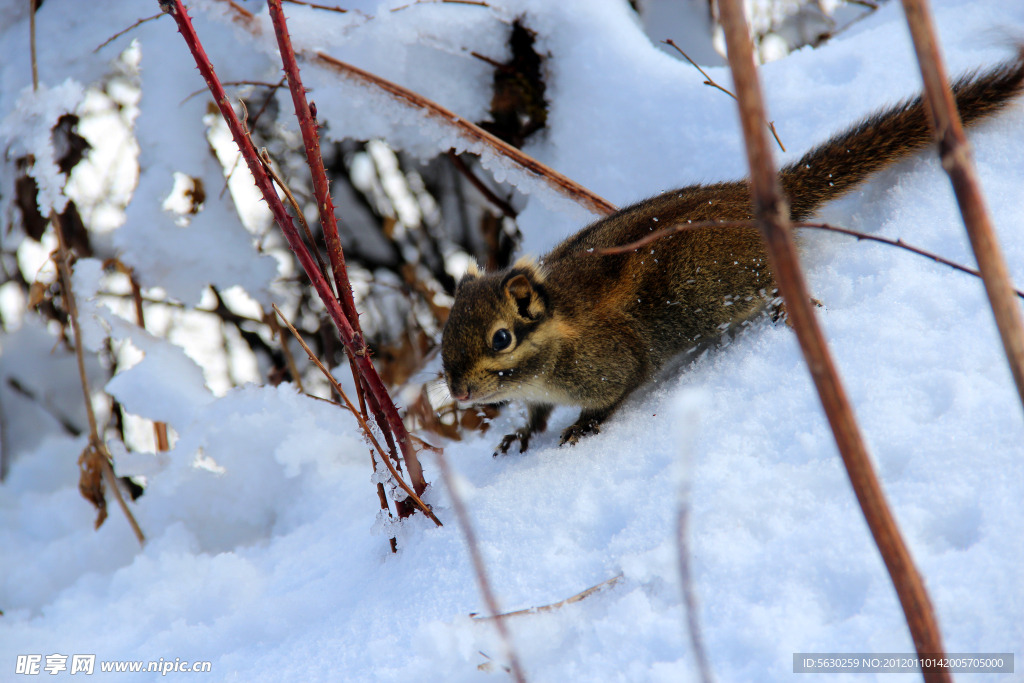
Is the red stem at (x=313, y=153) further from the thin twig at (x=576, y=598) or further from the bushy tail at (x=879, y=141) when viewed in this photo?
the bushy tail at (x=879, y=141)

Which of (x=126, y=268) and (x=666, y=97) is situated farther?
(x=126, y=268)

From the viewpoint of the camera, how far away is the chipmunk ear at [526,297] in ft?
6.54

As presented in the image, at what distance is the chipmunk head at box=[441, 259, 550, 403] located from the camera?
79.0 inches

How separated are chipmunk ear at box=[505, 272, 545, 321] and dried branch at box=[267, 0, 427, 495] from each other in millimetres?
622

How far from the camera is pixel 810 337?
64 cm

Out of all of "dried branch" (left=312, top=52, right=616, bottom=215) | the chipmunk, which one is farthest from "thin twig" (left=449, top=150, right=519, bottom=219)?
the chipmunk

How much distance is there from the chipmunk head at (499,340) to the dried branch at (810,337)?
136 centimetres

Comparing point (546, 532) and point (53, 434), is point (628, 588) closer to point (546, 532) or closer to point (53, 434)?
point (546, 532)

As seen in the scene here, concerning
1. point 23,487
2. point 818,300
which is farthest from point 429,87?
point 23,487

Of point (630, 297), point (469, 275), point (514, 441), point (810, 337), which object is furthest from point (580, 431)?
point (810, 337)

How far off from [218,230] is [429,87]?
1.13 meters

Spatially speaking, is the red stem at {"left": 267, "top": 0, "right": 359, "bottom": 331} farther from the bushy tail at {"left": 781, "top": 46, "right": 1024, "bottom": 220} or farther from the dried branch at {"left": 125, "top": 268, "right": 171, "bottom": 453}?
the dried branch at {"left": 125, "top": 268, "right": 171, "bottom": 453}

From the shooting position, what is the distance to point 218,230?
2836 millimetres

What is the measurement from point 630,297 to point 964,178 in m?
1.48
